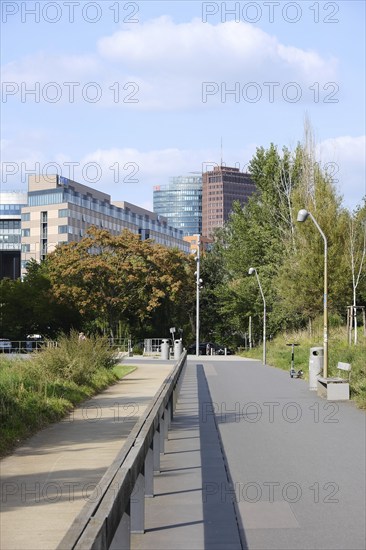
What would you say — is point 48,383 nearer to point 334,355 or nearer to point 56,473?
point 56,473

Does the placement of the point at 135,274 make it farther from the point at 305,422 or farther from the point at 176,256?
the point at 305,422

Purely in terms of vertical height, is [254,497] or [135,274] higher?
[135,274]

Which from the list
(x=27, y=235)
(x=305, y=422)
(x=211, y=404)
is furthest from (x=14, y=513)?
(x=27, y=235)

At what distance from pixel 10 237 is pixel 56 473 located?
155 meters

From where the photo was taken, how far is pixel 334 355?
30625 millimetres

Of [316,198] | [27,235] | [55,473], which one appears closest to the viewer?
[55,473]

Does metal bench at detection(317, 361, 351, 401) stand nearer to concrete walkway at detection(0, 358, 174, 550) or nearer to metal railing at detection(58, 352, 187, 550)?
concrete walkway at detection(0, 358, 174, 550)

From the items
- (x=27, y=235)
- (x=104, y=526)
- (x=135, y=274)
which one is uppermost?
(x=27, y=235)

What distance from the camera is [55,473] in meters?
10.6

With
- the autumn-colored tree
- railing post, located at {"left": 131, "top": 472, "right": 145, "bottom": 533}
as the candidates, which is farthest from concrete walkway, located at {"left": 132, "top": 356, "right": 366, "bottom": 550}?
the autumn-colored tree

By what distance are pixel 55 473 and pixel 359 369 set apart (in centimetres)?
1451

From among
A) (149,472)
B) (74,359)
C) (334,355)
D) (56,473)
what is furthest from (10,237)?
(149,472)

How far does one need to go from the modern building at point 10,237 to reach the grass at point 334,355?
97574 millimetres

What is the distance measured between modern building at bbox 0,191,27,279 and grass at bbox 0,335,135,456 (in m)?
133
